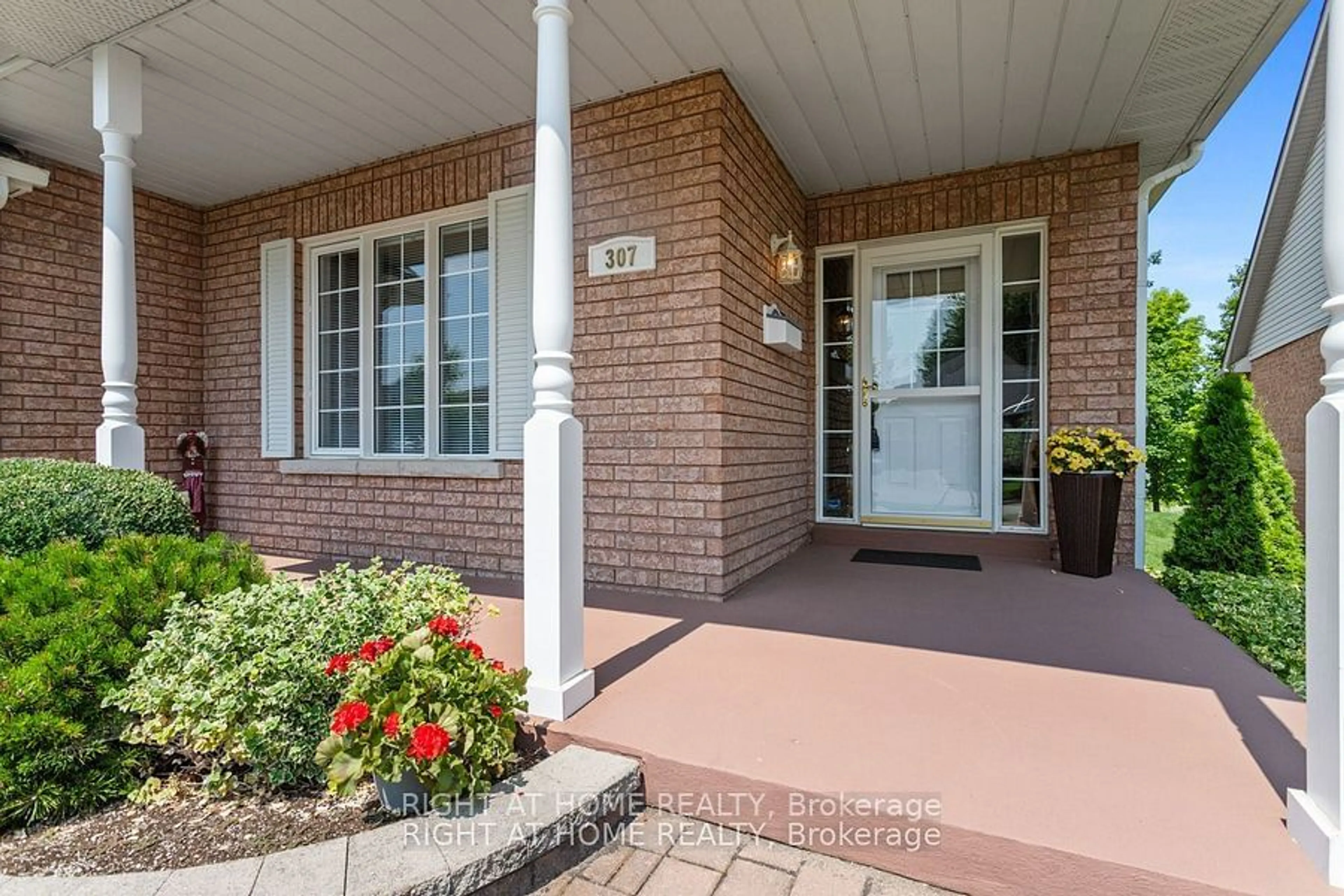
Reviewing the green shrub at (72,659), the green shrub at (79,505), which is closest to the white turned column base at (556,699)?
the green shrub at (72,659)

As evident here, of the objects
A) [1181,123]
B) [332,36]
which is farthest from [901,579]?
[332,36]

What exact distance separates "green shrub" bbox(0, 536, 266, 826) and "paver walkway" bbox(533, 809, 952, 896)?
123 centimetres

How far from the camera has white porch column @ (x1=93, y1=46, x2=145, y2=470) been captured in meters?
3.28

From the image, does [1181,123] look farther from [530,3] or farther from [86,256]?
[86,256]

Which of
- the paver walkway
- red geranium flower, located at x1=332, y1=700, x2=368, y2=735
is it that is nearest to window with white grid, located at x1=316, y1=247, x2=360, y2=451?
red geranium flower, located at x1=332, y1=700, x2=368, y2=735

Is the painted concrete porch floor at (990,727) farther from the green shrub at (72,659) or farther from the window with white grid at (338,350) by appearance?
the window with white grid at (338,350)

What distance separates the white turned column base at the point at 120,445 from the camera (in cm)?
331

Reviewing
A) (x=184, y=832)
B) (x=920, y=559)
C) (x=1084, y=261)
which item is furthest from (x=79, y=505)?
(x=1084, y=261)

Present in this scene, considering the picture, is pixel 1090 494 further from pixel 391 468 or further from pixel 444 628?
pixel 391 468

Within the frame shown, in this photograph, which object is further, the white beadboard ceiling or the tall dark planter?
the tall dark planter

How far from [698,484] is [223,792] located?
2.22 meters

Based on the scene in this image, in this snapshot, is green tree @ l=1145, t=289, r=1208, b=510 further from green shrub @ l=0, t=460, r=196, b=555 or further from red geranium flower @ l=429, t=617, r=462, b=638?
green shrub @ l=0, t=460, r=196, b=555

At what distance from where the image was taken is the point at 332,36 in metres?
3.07

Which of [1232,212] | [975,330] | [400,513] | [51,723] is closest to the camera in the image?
[51,723]
